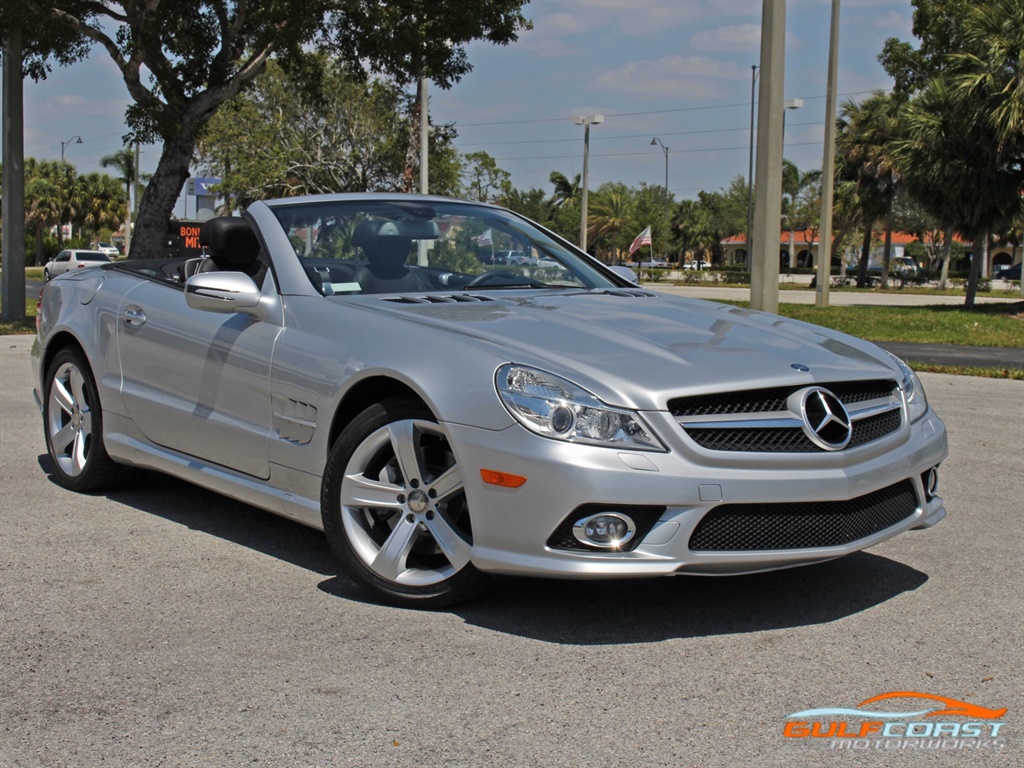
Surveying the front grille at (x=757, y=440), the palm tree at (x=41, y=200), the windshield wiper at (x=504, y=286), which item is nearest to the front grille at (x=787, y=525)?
the front grille at (x=757, y=440)

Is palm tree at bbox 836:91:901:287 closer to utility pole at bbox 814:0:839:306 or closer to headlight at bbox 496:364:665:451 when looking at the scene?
utility pole at bbox 814:0:839:306

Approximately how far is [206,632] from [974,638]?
2.47 meters

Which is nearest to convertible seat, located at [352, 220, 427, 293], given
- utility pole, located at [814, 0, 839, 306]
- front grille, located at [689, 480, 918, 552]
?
front grille, located at [689, 480, 918, 552]

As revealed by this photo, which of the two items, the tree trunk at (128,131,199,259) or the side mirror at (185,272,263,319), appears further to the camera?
the tree trunk at (128,131,199,259)

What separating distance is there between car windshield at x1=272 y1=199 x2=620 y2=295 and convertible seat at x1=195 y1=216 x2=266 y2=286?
160 millimetres

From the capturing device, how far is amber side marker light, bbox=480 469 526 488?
11.9 feet

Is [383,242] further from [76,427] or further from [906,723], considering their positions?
[906,723]

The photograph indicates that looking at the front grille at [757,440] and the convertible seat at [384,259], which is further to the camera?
the convertible seat at [384,259]

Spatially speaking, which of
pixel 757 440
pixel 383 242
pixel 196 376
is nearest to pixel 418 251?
pixel 383 242

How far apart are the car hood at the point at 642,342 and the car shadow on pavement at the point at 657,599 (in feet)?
2.58

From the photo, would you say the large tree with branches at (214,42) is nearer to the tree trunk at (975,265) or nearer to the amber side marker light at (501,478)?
the tree trunk at (975,265)

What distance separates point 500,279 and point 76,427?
7.67 feet

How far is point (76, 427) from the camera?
5.89 metres

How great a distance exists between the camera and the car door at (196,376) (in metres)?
4.60
